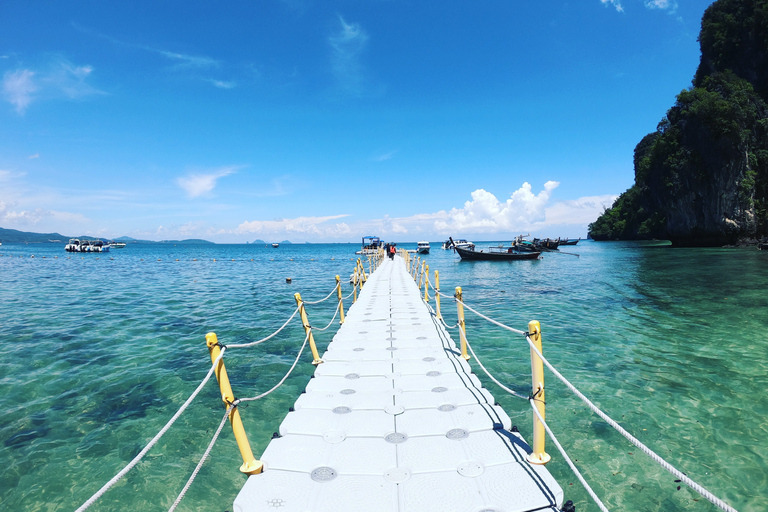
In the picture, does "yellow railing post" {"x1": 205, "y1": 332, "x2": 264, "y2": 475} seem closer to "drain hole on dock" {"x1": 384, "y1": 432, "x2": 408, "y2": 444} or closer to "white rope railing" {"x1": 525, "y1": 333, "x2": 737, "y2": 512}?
"drain hole on dock" {"x1": 384, "y1": 432, "x2": 408, "y2": 444}

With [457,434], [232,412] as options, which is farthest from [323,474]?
[457,434]

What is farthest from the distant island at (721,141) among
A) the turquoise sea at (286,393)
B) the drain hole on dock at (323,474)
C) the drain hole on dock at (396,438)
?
the drain hole on dock at (323,474)

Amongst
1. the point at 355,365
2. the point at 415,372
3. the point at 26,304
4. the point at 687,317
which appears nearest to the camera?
the point at 415,372

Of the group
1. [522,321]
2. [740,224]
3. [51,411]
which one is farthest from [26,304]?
[740,224]

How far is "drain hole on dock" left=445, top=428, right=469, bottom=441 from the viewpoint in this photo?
12.1 ft

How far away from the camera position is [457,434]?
375 centimetres

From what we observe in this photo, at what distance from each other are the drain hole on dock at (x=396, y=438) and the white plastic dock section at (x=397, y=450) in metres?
0.01

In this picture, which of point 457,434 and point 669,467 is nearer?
point 669,467

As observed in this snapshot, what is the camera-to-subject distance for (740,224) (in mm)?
48156

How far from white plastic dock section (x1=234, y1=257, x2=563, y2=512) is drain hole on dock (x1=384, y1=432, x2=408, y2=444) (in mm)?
11

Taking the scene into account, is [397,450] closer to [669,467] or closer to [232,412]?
[232,412]

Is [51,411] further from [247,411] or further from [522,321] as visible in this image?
[522,321]

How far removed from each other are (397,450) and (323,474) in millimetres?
800

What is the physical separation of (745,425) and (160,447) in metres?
9.93
